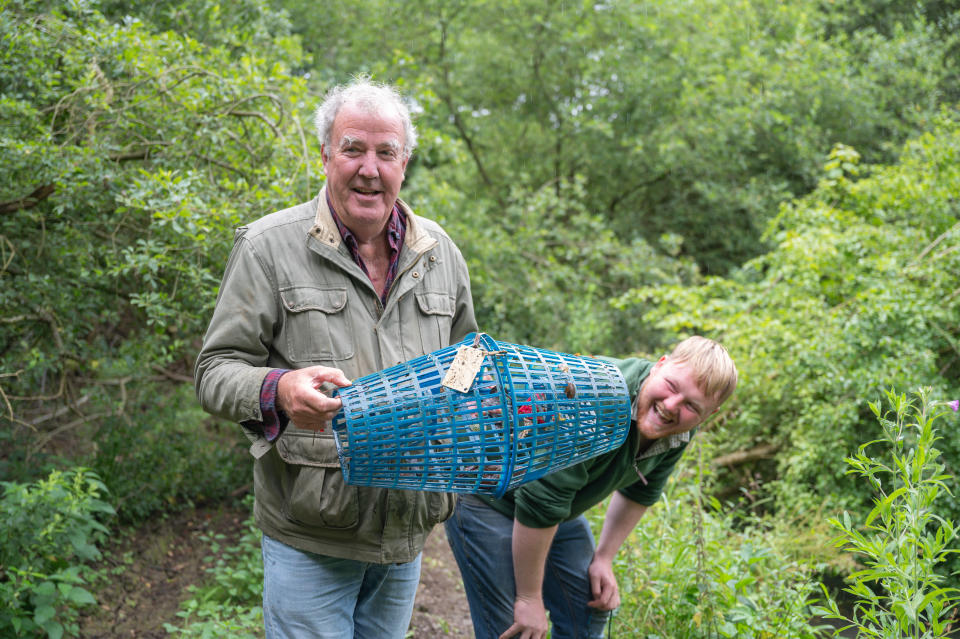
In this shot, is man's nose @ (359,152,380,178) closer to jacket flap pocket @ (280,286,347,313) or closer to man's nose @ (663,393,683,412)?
jacket flap pocket @ (280,286,347,313)

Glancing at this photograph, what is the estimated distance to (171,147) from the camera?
3.96 metres

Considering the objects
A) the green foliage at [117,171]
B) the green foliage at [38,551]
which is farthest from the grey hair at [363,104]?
the green foliage at [38,551]

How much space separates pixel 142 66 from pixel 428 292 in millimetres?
2413

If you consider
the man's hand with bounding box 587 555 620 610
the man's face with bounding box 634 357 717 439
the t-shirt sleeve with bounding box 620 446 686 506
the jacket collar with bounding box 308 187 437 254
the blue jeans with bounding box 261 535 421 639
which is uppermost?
the jacket collar with bounding box 308 187 437 254

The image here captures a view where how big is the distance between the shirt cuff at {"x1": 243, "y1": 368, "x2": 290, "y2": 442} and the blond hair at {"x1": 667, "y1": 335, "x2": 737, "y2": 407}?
115 cm

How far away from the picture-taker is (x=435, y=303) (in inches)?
86.8

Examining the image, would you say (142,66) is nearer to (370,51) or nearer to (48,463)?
(48,463)

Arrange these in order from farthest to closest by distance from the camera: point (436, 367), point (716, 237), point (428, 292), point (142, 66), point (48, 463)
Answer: point (716, 237), point (48, 463), point (142, 66), point (428, 292), point (436, 367)

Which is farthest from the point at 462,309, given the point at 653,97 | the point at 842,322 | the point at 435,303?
the point at 653,97

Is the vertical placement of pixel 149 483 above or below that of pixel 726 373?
below

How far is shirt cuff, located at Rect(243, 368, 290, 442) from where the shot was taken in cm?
180

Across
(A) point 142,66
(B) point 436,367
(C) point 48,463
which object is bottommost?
(C) point 48,463

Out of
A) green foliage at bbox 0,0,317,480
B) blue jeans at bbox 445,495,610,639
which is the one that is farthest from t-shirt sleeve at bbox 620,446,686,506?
green foliage at bbox 0,0,317,480

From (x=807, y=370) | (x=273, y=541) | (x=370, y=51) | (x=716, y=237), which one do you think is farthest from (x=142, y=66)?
(x=716, y=237)
